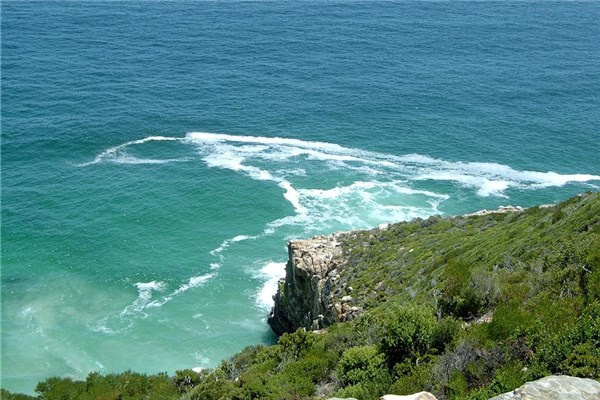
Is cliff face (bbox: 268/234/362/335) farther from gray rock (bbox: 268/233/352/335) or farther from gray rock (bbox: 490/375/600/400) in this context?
gray rock (bbox: 490/375/600/400)

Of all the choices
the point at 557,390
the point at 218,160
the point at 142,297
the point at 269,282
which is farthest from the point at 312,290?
the point at 218,160

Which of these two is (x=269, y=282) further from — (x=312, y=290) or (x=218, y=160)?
(x=218, y=160)

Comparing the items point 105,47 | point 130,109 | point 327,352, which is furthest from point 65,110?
point 327,352

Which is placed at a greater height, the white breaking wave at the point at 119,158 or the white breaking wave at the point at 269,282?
the white breaking wave at the point at 119,158

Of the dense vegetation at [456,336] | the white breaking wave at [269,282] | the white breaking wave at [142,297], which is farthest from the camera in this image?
the white breaking wave at [269,282]

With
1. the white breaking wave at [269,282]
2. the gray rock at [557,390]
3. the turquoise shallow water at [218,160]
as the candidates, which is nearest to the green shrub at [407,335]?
the gray rock at [557,390]

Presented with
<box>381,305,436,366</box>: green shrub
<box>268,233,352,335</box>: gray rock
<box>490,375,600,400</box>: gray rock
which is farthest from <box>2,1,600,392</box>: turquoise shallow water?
<box>490,375,600,400</box>: gray rock

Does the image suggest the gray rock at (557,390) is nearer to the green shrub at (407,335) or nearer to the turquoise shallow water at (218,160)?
the green shrub at (407,335)
